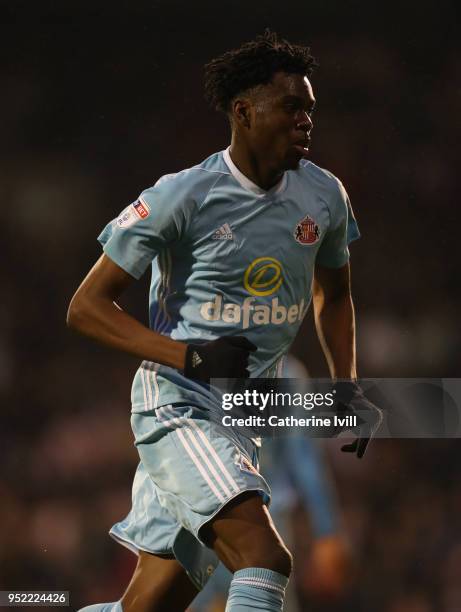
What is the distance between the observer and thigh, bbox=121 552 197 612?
2.82 meters

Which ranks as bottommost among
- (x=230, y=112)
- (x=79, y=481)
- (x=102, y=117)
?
(x=79, y=481)

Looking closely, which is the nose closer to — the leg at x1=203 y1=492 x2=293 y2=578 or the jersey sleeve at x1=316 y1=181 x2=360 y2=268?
the jersey sleeve at x1=316 y1=181 x2=360 y2=268

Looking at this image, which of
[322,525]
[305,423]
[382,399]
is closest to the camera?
[305,423]

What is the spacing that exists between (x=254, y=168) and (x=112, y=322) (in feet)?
1.81

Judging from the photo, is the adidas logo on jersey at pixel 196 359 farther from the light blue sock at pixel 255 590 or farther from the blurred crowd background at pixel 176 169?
the blurred crowd background at pixel 176 169

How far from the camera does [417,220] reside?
6.44 m

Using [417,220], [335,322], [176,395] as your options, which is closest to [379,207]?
[417,220]

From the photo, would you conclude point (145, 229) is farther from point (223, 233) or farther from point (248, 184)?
point (248, 184)

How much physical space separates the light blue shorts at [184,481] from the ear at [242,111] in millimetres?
756

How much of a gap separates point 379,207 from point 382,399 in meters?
2.40

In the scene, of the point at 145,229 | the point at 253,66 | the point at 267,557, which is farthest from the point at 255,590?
the point at 253,66

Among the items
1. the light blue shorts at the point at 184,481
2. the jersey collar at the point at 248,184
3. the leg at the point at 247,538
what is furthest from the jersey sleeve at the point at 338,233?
the leg at the point at 247,538

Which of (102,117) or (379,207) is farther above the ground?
(102,117)

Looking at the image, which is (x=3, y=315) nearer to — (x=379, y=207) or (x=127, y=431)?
(x=127, y=431)
